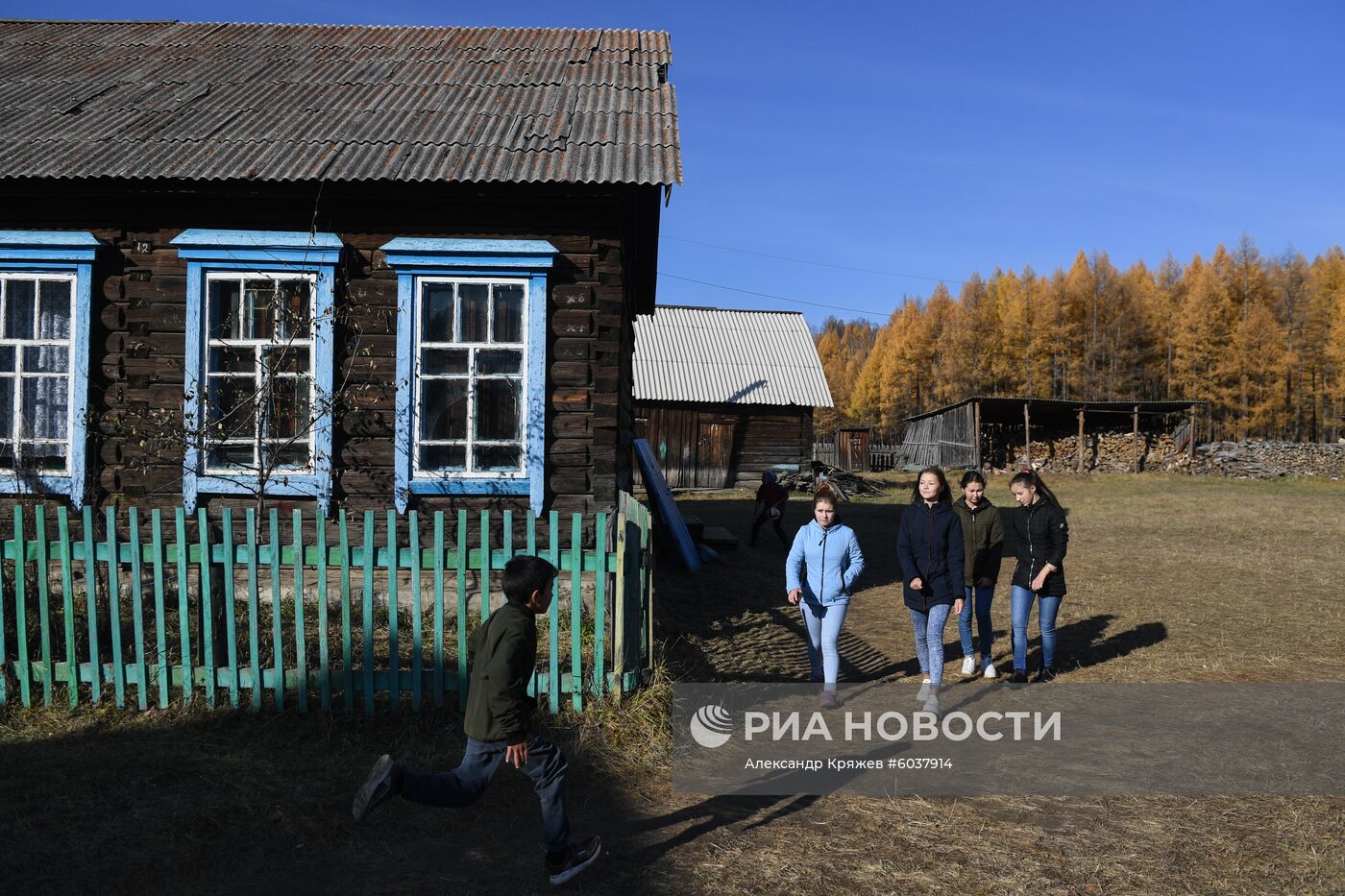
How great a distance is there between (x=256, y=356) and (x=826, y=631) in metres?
5.28

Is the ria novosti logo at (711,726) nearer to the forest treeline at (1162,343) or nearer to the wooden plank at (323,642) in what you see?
the wooden plank at (323,642)

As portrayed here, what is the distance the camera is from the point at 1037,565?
6.56 m

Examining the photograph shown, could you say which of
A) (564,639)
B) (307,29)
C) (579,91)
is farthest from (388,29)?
(564,639)

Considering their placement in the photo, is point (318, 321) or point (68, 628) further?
point (318, 321)

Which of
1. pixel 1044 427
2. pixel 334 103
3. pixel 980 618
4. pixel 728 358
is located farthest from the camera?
pixel 1044 427

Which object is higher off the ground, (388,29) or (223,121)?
(388,29)

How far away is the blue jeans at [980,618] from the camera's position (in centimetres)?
669

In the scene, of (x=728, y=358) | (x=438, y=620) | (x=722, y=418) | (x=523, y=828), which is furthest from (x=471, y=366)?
(x=728, y=358)

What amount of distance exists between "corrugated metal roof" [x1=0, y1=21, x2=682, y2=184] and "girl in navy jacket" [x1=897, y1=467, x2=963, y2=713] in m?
3.28

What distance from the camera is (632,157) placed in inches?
302

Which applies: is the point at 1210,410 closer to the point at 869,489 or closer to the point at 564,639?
the point at 869,489

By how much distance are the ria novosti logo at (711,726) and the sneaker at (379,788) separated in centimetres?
209

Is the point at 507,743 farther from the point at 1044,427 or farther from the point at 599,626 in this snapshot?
the point at 1044,427

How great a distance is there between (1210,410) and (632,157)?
60.2 m
